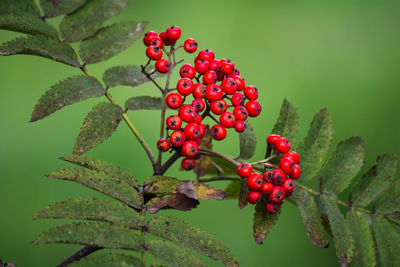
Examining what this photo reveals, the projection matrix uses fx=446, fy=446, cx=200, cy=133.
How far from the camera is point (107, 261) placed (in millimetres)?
809

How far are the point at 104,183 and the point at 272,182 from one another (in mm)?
401

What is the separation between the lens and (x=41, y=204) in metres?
2.34

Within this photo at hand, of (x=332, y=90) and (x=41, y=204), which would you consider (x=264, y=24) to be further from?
(x=41, y=204)

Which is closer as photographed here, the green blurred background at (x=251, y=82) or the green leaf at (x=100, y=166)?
the green leaf at (x=100, y=166)

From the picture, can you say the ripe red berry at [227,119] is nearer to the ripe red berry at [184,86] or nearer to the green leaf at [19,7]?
the ripe red berry at [184,86]

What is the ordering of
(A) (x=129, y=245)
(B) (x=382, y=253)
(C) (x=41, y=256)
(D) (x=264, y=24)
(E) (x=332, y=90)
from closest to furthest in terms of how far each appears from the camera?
1. (A) (x=129, y=245)
2. (B) (x=382, y=253)
3. (C) (x=41, y=256)
4. (E) (x=332, y=90)
5. (D) (x=264, y=24)

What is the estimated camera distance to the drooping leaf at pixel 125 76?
4.42 ft

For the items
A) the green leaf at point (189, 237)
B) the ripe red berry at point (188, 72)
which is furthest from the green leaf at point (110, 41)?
the green leaf at point (189, 237)

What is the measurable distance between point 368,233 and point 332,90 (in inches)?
79.4

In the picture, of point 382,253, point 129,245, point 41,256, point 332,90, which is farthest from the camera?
point 332,90

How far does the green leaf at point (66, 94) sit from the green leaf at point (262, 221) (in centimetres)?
55

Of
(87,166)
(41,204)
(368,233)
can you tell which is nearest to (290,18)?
(41,204)

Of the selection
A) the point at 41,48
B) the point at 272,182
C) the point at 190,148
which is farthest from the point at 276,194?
the point at 41,48

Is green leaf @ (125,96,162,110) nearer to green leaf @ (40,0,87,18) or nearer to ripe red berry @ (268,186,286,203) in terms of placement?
green leaf @ (40,0,87,18)
